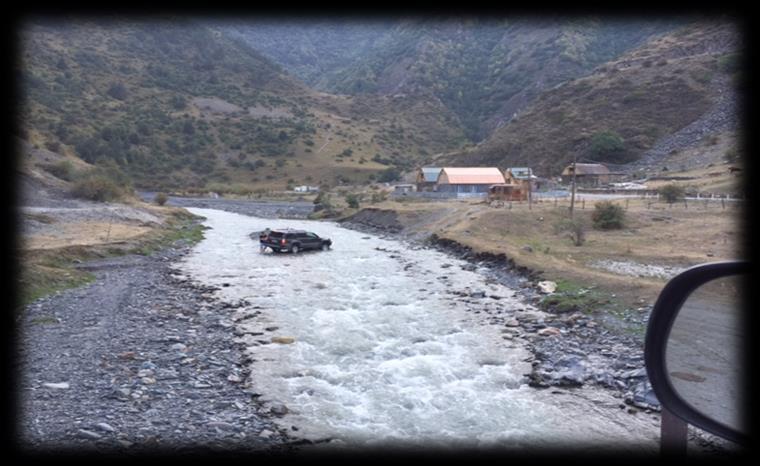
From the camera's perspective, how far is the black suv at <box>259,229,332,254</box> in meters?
30.8

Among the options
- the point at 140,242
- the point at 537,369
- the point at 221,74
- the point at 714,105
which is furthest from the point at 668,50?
the point at 537,369

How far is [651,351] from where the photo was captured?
339cm

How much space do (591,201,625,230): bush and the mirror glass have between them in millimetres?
30741

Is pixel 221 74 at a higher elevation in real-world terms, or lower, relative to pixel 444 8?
lower

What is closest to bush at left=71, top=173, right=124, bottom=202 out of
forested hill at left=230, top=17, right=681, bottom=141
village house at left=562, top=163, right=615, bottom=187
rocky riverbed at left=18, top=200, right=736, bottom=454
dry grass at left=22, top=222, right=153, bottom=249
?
dry grass at left=22, top=222, right=153, bottom=249

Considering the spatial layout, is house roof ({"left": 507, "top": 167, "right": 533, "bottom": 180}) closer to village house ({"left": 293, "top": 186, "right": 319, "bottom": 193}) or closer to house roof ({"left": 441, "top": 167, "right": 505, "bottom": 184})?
house roof ({"left": 441, "top": 167, "right": 505, "bottom": 184})

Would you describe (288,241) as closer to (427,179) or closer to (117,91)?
(427,179)

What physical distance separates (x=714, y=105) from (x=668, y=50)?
2408 centimetres

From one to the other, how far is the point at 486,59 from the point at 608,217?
11877 cm

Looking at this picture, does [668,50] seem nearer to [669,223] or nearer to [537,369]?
[669,223]

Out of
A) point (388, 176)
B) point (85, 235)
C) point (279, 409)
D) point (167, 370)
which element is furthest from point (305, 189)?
point (279, 409)

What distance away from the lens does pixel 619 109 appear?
80.6m

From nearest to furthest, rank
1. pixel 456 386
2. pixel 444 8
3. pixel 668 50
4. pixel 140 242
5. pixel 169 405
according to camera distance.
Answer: pixel 169 405
pixel 456 386
pixel 140 242
pixel 668 50
pixel 444 8

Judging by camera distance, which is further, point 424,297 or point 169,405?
point 424,297
